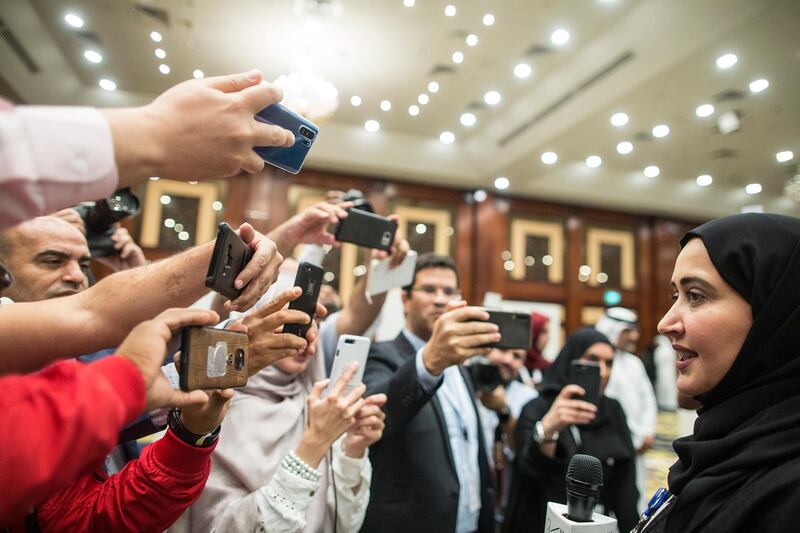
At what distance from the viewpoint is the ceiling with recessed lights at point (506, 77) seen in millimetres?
1836

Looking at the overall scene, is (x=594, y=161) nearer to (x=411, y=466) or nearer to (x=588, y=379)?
(x=588, y=379)

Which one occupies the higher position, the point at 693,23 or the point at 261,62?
the point at 693,23

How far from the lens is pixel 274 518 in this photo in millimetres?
1128

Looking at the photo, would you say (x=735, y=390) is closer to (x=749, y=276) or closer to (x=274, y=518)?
(x=749, y=276)

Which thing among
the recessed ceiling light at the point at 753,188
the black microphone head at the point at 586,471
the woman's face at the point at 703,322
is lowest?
the black microphone head at the point at 586,471

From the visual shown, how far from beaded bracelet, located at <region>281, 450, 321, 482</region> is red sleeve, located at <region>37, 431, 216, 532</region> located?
213 mm

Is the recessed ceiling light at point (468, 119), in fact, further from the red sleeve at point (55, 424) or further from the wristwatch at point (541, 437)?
the red sleeve at point (55, 424)

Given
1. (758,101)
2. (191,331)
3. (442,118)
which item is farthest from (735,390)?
(442,118)

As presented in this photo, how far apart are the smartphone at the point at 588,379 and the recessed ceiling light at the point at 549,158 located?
15.7 feet

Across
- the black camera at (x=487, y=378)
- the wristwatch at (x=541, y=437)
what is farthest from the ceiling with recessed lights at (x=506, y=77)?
the black camera at (x=487, y=378)

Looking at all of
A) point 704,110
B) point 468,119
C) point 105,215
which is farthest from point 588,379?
point 468,119

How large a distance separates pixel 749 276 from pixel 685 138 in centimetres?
344

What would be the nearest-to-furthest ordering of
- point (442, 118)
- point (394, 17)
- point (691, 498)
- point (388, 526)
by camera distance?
point (691, 498) → point (388, 526) → point (394, 17) → point (442, 118)

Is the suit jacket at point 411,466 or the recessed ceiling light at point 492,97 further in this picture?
the recessed ceiling light at point 492,97
